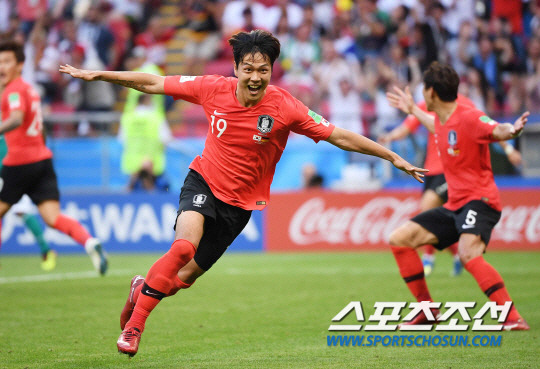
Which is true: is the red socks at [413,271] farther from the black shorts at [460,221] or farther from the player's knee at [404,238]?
the black shorts at [460,221]

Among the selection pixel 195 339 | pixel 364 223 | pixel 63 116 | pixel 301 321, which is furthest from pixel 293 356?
pixel 63 116

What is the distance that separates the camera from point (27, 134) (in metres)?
10.7

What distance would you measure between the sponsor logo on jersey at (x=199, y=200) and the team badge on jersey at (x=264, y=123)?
71 cm

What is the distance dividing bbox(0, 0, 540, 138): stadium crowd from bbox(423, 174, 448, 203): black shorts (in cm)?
519

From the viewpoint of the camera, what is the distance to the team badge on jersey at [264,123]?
21.2ft

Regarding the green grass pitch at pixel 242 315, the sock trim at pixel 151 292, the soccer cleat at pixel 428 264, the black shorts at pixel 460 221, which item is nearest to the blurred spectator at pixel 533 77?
the green grass pitch at pixel 242 315

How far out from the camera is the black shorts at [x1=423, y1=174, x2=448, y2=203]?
11055 millimetres

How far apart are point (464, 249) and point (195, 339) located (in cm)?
270

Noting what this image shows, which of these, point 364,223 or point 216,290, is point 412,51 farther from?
point 216,290

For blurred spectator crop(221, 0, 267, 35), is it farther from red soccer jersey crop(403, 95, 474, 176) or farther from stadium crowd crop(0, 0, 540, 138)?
red soccer jersey crop(403, 95, 474, 176)

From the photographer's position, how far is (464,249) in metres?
7.76

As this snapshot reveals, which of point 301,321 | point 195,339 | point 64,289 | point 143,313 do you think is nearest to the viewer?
point 143,313

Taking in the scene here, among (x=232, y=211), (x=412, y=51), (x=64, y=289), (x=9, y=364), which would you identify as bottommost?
(x=64, y=289)

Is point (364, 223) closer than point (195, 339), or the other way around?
point (195, 339)
